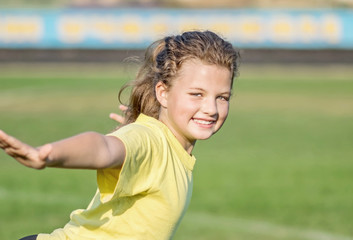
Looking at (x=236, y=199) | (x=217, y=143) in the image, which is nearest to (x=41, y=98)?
(x=217, y=143)

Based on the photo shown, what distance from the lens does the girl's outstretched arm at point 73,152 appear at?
2488 mm

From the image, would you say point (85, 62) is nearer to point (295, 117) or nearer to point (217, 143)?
point (295, 117)

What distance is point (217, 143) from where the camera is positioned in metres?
13.1

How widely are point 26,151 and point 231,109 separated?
51.4 feet

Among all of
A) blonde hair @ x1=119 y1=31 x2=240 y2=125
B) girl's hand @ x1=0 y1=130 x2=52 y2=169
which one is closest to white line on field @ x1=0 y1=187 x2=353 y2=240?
blonde hair @ x1=119 y1=31 x2=240 y2=125

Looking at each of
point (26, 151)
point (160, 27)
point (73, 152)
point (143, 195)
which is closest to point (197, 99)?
point (143, 195)

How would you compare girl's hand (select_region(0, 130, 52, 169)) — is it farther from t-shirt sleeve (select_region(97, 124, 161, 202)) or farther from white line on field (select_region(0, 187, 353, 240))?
white line on field (select_region(0, 187, 353, 240))

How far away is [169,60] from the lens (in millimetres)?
3590

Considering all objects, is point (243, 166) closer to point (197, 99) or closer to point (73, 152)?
point (197, 99)

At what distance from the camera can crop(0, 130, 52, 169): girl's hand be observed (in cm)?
247

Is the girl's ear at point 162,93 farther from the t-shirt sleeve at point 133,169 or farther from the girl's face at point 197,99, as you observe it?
the t-shirt sleeve at point 133,169

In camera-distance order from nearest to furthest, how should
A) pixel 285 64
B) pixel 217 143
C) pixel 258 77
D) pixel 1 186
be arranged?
pixel 1 186 < pixel 217 143 < pixel 258 77 < pixel 285 64

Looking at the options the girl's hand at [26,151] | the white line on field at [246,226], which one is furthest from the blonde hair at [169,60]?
the white line on field at [246,226]

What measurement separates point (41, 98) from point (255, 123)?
23.4ft
